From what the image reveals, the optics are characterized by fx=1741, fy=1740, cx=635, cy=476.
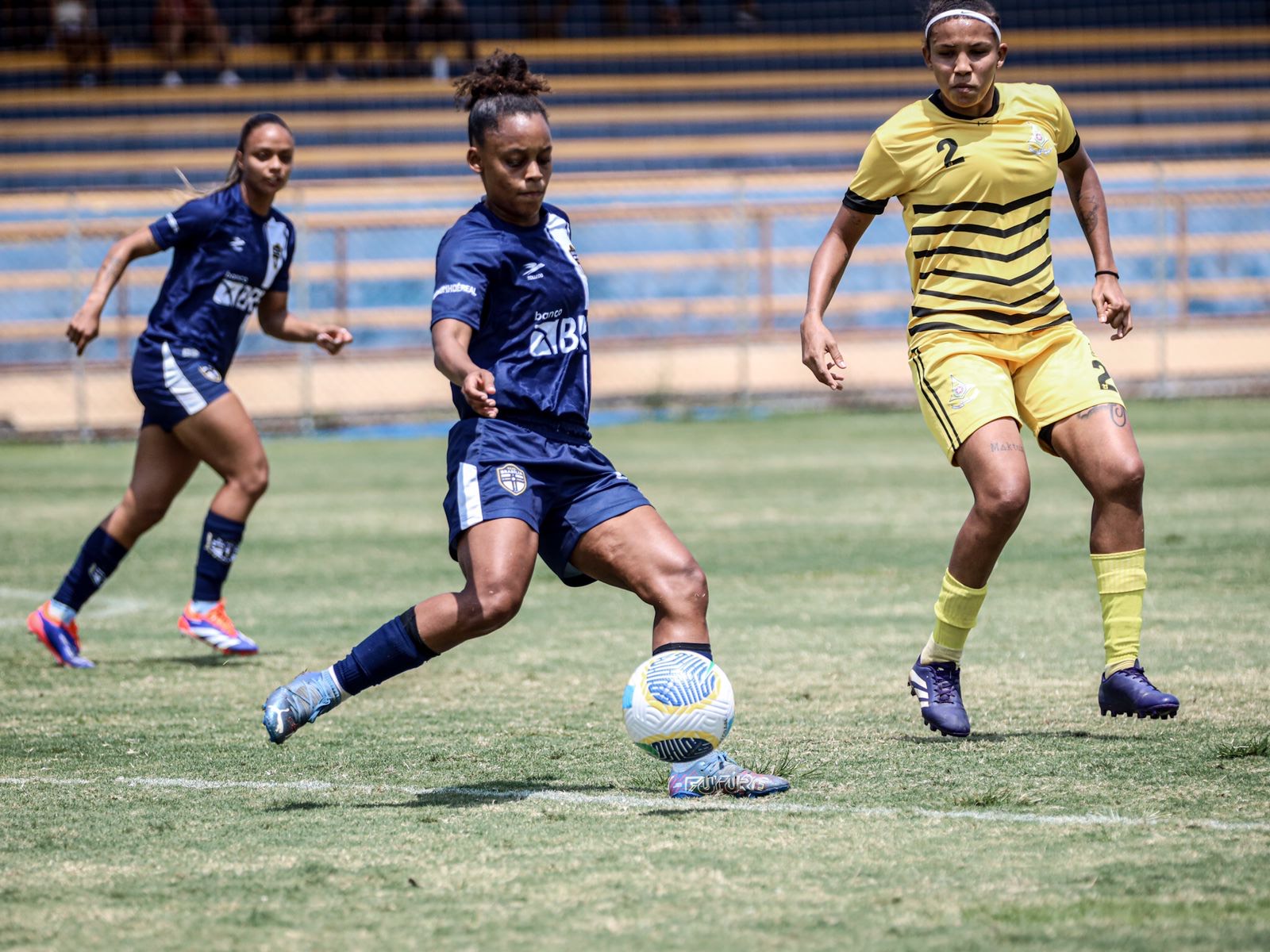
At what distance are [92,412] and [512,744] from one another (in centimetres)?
1565

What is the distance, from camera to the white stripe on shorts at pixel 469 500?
15.6 ft

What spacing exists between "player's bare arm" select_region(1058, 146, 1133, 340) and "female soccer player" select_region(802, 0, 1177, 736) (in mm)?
22

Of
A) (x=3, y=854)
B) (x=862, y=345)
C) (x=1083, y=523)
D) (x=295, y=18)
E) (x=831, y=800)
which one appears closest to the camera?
(x=3, y=854)

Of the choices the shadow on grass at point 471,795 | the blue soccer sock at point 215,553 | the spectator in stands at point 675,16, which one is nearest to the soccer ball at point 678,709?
the shadow on grass at point 471,795

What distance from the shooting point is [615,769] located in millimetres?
5047

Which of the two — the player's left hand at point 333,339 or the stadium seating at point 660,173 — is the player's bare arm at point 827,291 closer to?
the player's left hand at point 333,339

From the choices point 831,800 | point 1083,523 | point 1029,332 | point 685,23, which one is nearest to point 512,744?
point 831,800

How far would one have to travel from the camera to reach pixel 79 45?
85.1ft

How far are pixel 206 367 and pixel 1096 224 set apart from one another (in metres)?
3.85

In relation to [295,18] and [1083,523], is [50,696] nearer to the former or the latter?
[1083,523]

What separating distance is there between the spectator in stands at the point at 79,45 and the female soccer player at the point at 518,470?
22.8 metres

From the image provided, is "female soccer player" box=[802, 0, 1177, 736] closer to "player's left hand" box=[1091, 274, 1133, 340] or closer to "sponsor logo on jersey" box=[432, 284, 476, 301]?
"player's left hand" box=[1091, 274, 1133, 340]

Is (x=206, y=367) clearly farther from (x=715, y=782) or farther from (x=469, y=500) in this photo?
(x=715, y=782)

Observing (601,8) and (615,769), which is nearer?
(615,769)
